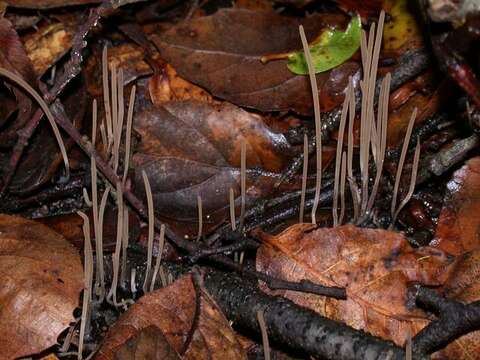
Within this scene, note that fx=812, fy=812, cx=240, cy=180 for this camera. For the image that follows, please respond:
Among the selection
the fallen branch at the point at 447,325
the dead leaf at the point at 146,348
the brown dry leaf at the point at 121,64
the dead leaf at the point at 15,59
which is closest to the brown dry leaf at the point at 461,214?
the fallen branch at the point at 447,325

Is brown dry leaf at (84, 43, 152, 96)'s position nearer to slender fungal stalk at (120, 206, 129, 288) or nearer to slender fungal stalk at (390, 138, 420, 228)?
slender fungal stalk at (120, 206, 129, 288)

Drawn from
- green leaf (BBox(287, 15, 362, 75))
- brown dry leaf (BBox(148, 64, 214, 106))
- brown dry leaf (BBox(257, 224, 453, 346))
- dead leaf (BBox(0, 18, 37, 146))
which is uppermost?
green leaf (BBox(287, 15, 362, 75))

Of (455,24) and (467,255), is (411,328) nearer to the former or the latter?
(467,255)

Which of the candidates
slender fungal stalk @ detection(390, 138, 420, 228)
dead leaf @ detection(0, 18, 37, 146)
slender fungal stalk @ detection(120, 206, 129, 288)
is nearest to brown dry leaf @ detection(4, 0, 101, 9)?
dead leaf @ detection(0, 18, 37, 146)

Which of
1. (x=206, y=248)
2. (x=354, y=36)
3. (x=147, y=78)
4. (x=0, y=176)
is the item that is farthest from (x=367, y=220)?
(x=0, y=176)

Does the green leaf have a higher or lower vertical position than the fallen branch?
higher
